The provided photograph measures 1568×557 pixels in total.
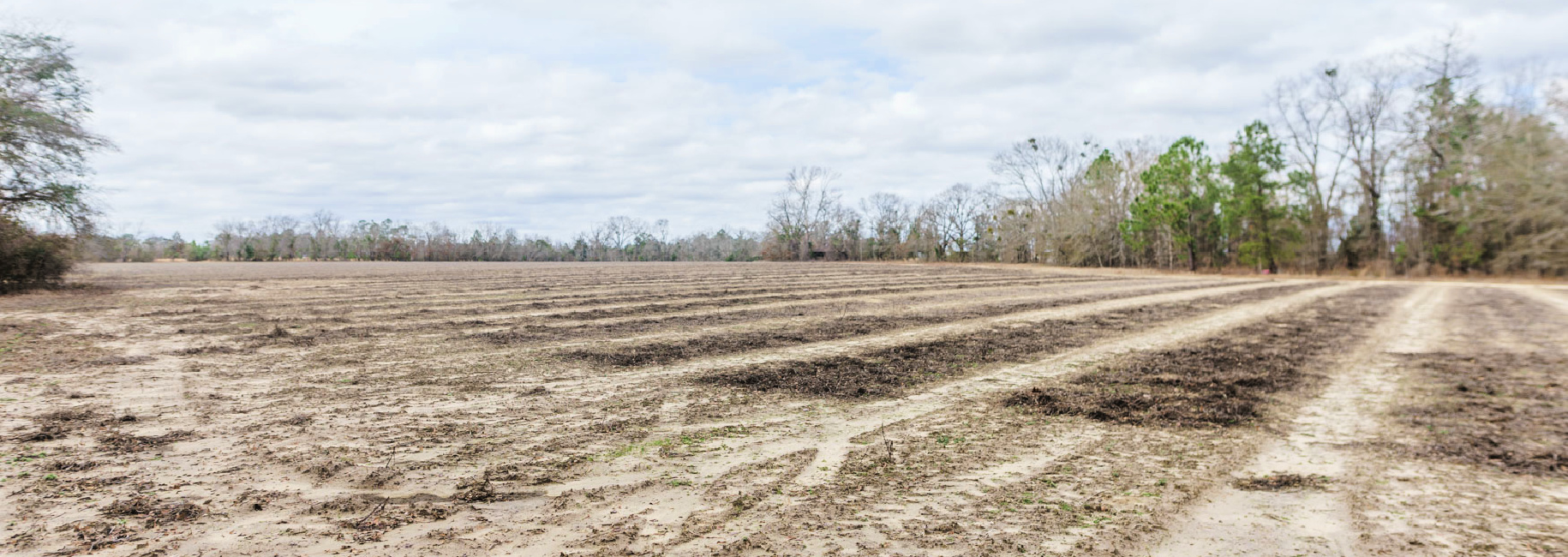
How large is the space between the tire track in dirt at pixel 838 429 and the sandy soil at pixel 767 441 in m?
0.03

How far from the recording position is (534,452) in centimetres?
423

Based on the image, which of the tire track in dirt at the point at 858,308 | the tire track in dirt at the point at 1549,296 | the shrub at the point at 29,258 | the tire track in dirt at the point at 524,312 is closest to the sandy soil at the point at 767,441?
the tire track in dirt at the point at 858,308

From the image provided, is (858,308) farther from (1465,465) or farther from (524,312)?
(1465,465)

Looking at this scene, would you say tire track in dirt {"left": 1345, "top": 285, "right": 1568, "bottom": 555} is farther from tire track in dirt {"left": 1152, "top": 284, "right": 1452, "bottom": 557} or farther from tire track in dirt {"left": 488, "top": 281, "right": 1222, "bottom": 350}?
tire track in dirt {"left": 488, "top": 281, "right": 1222, "bottom": 350}

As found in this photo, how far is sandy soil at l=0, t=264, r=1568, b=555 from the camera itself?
3.12m

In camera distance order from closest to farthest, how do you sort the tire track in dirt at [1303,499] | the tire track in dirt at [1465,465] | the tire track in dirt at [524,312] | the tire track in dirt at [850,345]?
the tire track in dirt at [1303,499]
the tire track in dirt at [1465,465]
the tire track in dirt at [850,345]
the tire track in dirt at [524,312]

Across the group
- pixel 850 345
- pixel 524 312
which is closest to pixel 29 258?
pixel 524 312

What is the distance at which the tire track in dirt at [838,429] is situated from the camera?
3.44m

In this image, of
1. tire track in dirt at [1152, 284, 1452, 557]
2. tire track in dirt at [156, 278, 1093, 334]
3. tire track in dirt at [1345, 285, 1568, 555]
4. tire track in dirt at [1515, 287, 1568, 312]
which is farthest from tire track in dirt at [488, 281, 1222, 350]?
tire track in dirt at [1515, 287, 1568, 312]

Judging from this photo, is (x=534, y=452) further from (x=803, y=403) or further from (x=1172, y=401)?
(x=1172, y=401)

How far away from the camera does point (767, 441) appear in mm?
4605

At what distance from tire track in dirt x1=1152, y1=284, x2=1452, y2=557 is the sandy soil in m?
0.02

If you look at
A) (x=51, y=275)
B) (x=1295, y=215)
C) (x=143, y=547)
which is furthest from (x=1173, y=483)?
(x=1295, y=215)

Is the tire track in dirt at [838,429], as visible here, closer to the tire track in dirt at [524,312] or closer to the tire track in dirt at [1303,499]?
the tire track in dirt at [1303,499]
